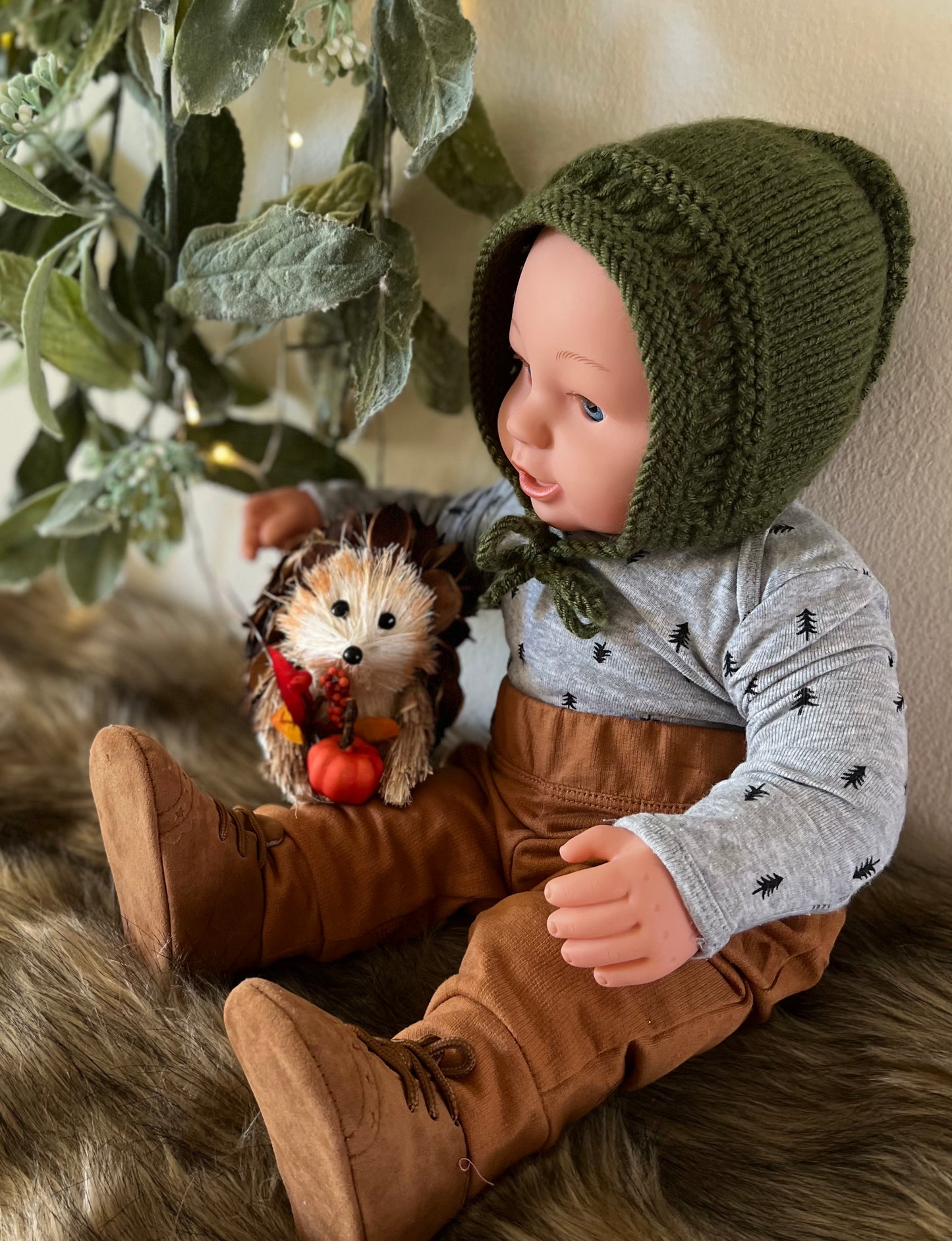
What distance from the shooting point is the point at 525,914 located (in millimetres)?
728

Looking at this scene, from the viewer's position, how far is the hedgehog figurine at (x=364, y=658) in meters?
0.87

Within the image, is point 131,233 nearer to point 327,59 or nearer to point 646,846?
point 327,59

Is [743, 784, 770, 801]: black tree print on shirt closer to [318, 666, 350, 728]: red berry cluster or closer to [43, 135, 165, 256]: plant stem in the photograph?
[318, 666, 350, 728]: red berry cluster

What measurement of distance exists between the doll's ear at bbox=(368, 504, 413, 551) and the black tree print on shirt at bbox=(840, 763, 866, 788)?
40 centimetres

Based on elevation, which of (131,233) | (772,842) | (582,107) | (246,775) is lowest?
(246,775)

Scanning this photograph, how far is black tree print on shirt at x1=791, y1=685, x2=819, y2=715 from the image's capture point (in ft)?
2.36

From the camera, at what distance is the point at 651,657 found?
820 mm

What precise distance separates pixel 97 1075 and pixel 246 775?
0.43 meters

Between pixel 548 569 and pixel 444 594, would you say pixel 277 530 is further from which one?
pixel 548 569

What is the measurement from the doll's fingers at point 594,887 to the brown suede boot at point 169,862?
0.28 meters

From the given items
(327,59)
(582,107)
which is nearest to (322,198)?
(327,59)

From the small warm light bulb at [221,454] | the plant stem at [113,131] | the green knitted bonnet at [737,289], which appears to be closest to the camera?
the green knitted bonnet at [737,289]

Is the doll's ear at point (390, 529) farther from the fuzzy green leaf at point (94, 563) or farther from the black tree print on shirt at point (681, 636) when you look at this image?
the fuzzy green leaf at point (94, 563)

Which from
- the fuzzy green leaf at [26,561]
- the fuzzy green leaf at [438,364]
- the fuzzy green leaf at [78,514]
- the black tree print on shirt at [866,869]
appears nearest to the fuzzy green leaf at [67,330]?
the fuzzy green leaf at [78,514]
